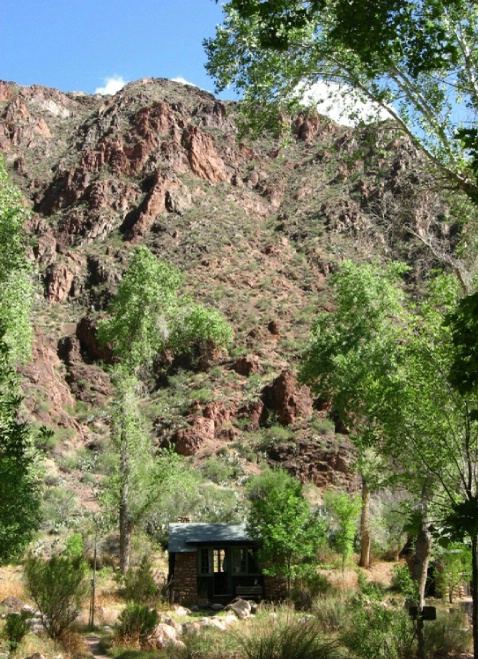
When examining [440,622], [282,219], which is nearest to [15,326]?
[440,622]

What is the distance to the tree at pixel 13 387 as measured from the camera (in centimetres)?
804

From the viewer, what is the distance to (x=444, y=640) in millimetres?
11977

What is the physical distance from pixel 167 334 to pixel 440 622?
42.2 feet

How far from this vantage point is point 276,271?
67.0 m

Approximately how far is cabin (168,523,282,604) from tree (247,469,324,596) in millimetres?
1151

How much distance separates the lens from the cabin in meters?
21.4

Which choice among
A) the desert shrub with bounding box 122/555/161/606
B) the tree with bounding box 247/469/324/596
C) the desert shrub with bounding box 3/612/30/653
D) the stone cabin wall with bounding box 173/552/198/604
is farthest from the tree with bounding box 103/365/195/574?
the desert shrub with bounding box 3/612/30/653

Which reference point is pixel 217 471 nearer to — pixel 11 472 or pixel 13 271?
pixel 13 271

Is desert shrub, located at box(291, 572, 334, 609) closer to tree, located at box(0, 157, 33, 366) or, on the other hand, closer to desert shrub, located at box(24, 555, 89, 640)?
desert shrub, located at box(24, 555, 89, 640)

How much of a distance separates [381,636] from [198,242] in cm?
6007

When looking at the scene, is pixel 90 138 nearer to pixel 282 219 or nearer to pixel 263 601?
pixel 282 219

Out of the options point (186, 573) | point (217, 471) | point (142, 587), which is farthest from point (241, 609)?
point (217, 471)

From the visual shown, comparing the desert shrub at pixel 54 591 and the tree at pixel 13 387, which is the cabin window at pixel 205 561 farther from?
the tree at pixel 13 387

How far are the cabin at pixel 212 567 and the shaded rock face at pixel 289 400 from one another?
1988 centimetres
